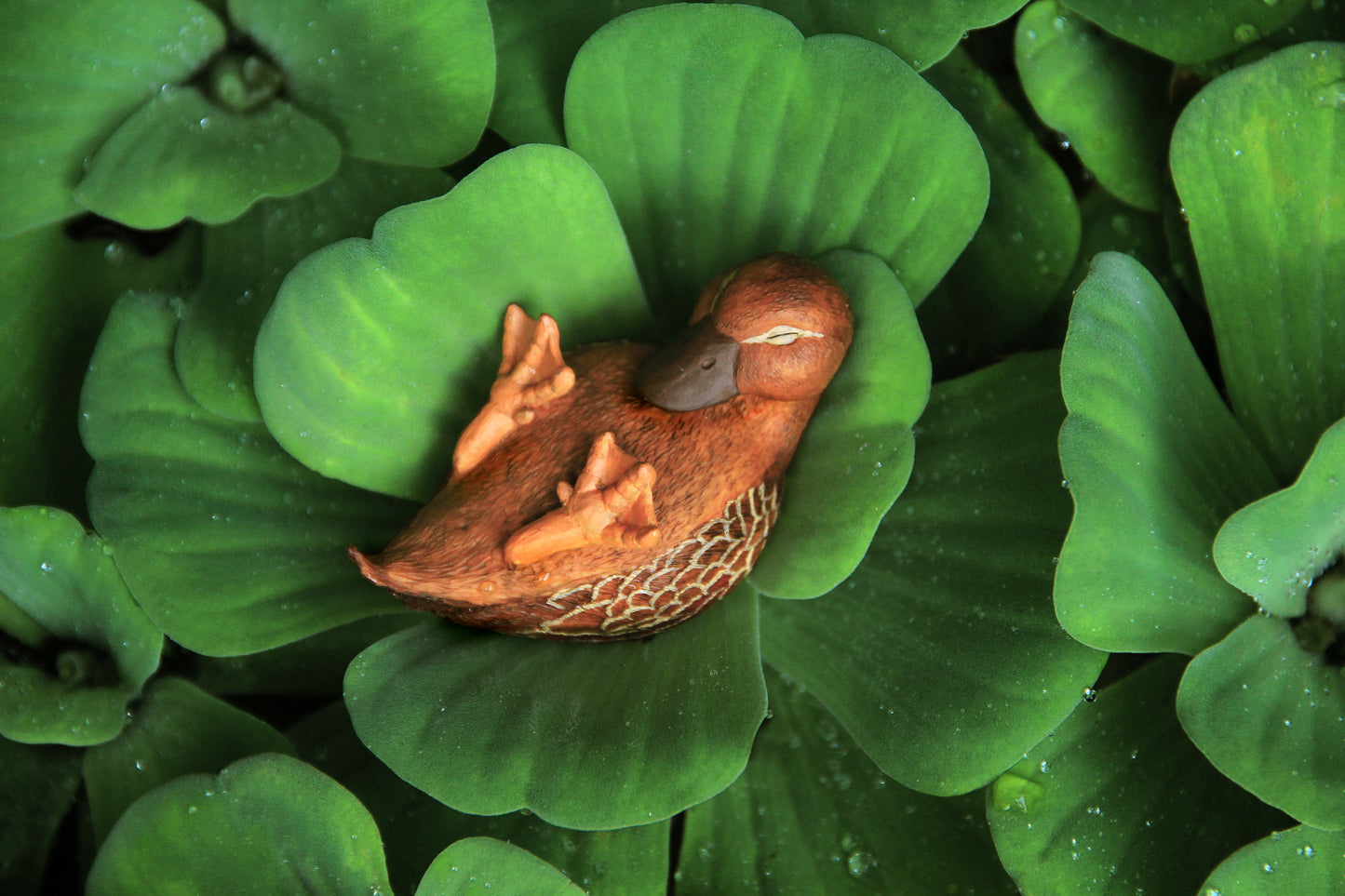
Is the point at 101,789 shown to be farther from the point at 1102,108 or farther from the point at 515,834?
the point at 1102,108

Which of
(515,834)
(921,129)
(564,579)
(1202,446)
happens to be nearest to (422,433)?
(564,579)

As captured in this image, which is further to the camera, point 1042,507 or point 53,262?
point 53,262

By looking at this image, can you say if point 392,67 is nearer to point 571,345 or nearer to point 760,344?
point 571,345

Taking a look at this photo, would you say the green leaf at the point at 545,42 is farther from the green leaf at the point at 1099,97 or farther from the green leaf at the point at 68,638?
the green leaf at the point at 68,638

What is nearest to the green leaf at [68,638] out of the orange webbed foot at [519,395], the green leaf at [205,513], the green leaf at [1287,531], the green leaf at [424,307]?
the green leaf at [205,513]

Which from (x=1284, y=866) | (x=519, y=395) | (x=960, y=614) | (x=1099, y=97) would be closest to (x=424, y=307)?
(x=519, y=395)

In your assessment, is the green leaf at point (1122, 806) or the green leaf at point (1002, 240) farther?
the green leaf at point (1002, 240)

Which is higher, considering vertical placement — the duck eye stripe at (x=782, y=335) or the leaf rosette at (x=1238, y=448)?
the duck eye stripe at (x=782, y=335)
